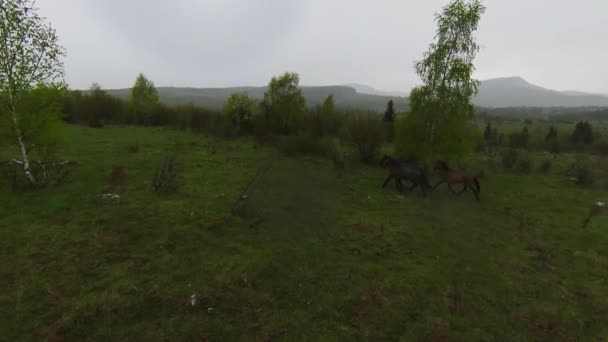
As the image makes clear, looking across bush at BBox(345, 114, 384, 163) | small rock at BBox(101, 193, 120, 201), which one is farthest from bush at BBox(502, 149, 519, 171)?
small rock at BBox(101, 193, 120, 201)

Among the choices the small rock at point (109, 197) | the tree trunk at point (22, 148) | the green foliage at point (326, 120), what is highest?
the green foliage at point (326, 120)

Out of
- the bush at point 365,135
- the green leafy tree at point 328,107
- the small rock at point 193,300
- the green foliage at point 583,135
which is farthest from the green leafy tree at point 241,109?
the green foliage at point 583,135

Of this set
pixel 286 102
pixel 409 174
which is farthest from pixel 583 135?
pixel 286 102

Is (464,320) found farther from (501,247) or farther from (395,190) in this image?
(395,190)

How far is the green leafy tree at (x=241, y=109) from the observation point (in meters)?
31.4

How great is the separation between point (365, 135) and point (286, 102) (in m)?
13.3

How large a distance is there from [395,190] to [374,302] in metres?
8.60

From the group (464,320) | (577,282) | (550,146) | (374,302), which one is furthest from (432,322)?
(550,146)

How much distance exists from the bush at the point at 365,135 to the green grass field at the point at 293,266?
715 cm

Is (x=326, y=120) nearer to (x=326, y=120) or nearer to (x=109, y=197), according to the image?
(x=326, y=120)

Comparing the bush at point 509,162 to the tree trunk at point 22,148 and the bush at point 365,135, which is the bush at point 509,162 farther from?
the tree trunk at point 22,148

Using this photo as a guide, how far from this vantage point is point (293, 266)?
639 centimetres

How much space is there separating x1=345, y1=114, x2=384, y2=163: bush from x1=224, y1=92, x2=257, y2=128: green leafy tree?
52.4 ft

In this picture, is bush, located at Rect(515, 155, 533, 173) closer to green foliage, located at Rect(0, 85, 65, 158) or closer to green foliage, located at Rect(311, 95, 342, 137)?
green foliage, located at Rect(311, 95, 342, 137)
